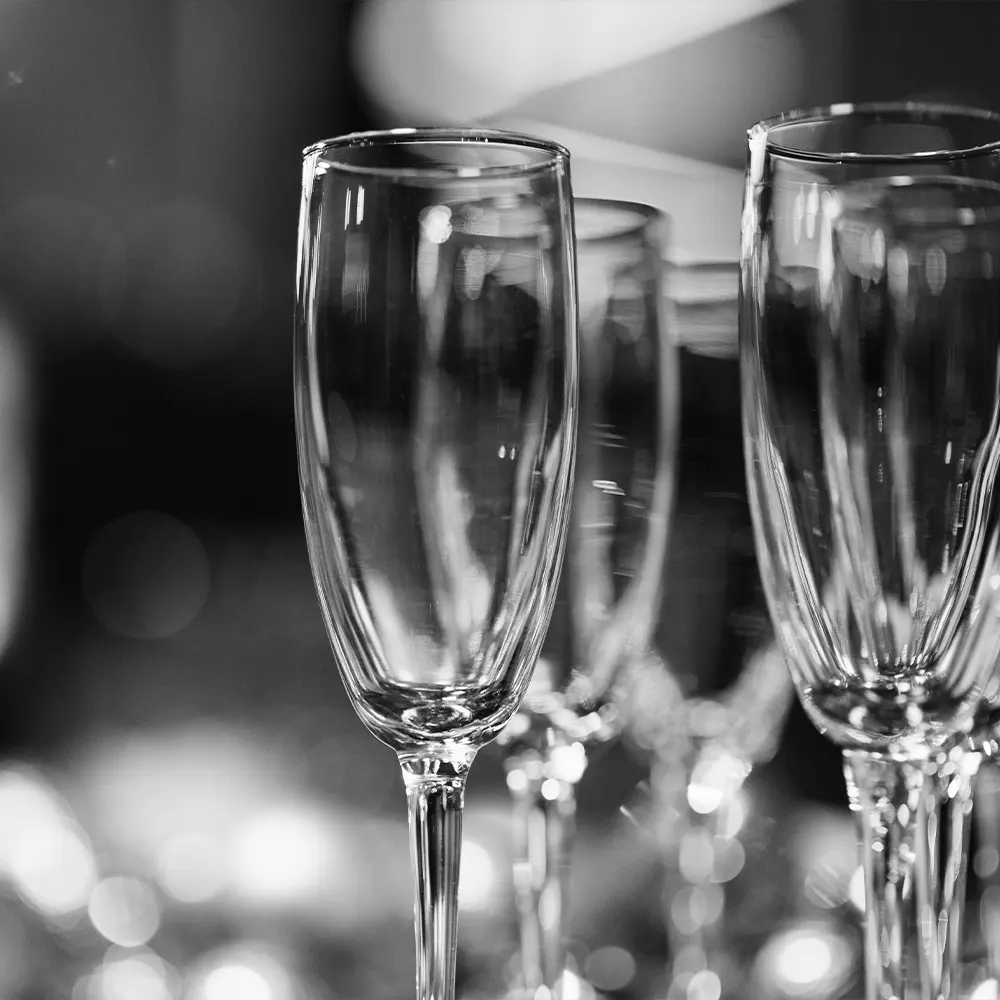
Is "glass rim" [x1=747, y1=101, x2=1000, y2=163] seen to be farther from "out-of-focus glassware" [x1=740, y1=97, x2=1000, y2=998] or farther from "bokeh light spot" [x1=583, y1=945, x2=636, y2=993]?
"bokeh light spot" [x1=583, y1=945, x2=636, y2=993]

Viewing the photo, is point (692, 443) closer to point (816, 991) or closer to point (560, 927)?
point (560, 927)

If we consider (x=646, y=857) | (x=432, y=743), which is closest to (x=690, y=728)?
(x=432, y=743)

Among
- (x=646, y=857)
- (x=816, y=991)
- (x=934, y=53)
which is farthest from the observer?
(x=934, y=53)

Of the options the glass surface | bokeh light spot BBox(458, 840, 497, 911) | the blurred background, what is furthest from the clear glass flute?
the blurred background

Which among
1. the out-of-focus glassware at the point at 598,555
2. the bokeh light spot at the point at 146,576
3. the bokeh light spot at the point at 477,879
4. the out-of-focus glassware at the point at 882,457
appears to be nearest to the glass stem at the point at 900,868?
the out-of-focus glassware at the point at 882,457

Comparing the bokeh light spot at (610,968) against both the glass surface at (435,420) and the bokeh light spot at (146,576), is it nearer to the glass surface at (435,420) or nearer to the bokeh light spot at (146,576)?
the glass surface at (435,420)

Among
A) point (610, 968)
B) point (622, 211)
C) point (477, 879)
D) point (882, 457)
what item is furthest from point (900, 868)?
point (477, 879)
